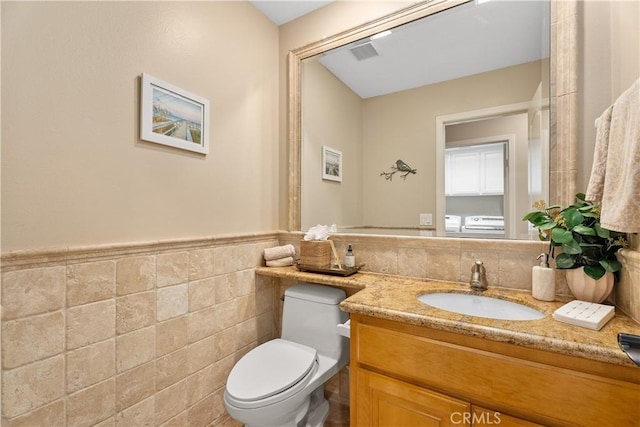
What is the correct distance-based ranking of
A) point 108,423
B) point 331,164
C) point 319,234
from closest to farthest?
point 108,423 < point 319,234 < point 331,164

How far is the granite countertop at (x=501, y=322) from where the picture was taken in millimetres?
726

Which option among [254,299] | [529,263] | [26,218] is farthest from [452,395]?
[26,218]

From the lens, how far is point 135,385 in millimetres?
1152

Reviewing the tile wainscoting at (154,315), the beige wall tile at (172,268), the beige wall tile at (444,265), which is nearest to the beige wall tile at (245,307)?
the tile wainscoting at (154,315)

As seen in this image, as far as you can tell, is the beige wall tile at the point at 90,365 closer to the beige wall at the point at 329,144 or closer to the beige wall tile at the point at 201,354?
the beige wall tile at the point at 201,354

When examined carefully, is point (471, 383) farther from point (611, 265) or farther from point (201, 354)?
point (201, 354)

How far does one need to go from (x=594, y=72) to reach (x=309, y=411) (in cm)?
204

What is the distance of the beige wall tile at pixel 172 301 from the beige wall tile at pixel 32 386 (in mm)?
346

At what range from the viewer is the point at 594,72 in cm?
112

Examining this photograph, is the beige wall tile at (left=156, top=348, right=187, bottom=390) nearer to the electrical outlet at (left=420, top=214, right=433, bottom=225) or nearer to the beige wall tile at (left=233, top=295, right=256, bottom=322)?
the beige wall tile at (left=233, top=295, right=256, bottom=322)

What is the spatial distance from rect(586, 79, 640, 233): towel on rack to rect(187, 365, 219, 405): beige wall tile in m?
1.76

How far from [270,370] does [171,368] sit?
0.46m

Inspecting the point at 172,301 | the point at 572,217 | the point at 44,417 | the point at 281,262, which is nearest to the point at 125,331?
the point at 172,301

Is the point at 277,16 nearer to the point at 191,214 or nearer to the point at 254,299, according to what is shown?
the point at 191,214
